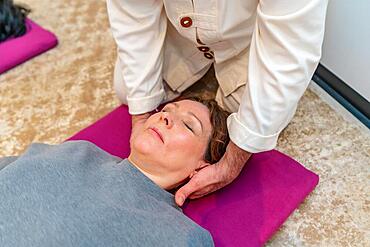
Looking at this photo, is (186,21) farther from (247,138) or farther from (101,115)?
(101,115)

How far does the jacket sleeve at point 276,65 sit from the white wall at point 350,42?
1.63 feet

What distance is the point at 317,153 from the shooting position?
64.1 inches

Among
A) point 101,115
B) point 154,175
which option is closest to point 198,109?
point 154,175

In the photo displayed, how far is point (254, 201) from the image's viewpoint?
1408mm

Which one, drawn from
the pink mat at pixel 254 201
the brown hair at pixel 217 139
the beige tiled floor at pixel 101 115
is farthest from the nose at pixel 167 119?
the beige tiled floor at pixel 101 115

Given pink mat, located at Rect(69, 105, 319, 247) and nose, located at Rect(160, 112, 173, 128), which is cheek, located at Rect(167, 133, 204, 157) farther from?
pink mat, located at Rect(69, 105, 319, 247)

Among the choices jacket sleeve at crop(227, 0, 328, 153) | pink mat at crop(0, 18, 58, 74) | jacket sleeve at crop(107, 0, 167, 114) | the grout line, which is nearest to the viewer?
jacket sleeve at crop(227, 0, 328, 153)

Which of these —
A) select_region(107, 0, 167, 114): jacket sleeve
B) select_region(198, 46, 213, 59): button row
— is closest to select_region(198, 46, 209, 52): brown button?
select_region(198, 46, 213, 59): button row

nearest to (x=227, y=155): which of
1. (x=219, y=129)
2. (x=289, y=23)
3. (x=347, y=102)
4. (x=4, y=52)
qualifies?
(x=219, y=129)

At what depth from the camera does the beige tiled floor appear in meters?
1.45

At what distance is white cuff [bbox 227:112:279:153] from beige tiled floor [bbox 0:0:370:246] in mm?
301

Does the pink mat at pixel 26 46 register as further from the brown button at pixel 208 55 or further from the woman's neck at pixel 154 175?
the woman's neck at pixel 154 175

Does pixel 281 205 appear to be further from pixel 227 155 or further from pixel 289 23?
pixel 289 23

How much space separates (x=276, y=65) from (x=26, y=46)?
125 centimetres
